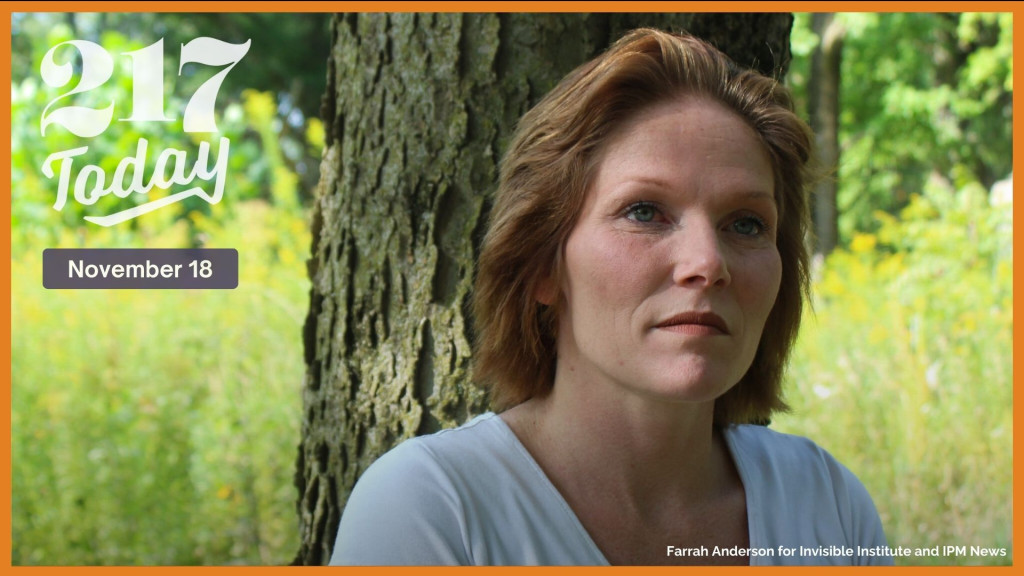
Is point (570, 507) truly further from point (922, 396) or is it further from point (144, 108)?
point (922, 396)

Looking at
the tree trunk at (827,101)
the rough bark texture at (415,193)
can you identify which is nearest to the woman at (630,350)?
the rough bark texture at (415,193)

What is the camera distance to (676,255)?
5.19 feet

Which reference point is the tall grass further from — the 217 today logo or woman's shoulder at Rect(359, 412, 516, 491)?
woman's shoulder at Rect(359, 412, 516, 491)

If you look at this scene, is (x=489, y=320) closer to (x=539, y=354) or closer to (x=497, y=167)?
(x=539, y=354)

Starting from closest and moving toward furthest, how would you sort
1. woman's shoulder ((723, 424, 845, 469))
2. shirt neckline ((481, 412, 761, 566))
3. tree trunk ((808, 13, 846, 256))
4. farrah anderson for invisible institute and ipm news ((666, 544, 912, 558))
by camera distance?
shirt neckline ((481, 412, 761, 566)), farrah anderson for invisible institute and ipm news ((666, 544, 912, 558)), woman's shoulder ((723, 424, 845, 469)), tree trunk ((808, 13, 846, 256))

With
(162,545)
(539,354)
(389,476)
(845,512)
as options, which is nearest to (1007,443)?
(845,512)

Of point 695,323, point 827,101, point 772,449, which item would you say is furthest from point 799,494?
point 827,101

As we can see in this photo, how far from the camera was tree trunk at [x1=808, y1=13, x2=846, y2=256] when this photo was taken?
879cm

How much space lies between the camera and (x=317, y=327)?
7.79 ft

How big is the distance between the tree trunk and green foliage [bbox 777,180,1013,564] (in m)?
3.81

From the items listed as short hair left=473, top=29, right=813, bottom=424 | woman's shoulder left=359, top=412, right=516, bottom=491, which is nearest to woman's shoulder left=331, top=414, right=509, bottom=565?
woman's shoulder left=359, top=412, right=516, bottom=491

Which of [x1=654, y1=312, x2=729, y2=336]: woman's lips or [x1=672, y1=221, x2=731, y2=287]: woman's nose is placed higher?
[x1=672, y1=221, x2=731, y2=287]: woman's nose

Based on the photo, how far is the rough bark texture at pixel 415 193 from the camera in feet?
6.99

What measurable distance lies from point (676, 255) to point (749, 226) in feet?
0.66
